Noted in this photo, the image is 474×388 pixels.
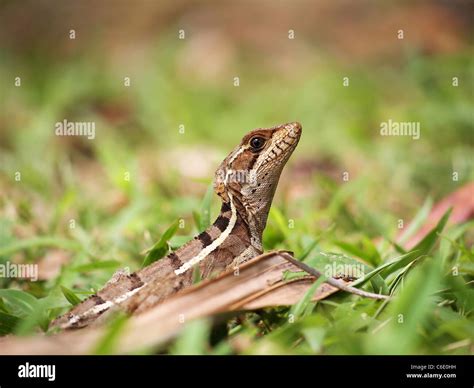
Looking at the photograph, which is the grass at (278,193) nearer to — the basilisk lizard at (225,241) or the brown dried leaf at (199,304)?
the brown dried leaf at (199,304)

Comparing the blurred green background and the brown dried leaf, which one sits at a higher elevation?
the blurred green background

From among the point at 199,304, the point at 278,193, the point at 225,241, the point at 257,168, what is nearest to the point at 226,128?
the point at 278,193

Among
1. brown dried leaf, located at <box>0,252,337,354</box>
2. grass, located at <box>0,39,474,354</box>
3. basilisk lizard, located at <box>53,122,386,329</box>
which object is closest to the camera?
brown dried leaf, located at <box>0,252,337,354</box>

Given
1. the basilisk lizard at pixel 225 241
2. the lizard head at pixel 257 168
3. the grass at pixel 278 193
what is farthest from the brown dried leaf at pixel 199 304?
the lizard head at pixel 257 168

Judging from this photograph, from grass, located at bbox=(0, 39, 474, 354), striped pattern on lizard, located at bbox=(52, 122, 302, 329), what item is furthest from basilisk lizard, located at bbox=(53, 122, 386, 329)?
grass, located at bbox=(0, 39, 474, 354)

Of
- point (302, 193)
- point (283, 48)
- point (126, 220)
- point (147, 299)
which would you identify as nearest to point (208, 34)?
point (283, 48)

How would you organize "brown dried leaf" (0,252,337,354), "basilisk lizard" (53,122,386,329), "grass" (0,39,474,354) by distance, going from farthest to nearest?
"basilisk lizard" (53,122,386,329) → "grass" (0,39,474,354) → "brown dried leaf" (0,252,337,354)

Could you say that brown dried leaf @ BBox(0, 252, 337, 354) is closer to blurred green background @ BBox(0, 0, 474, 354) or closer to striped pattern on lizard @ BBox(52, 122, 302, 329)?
blurred green background @ BBox(0, 0, 474, 354)
